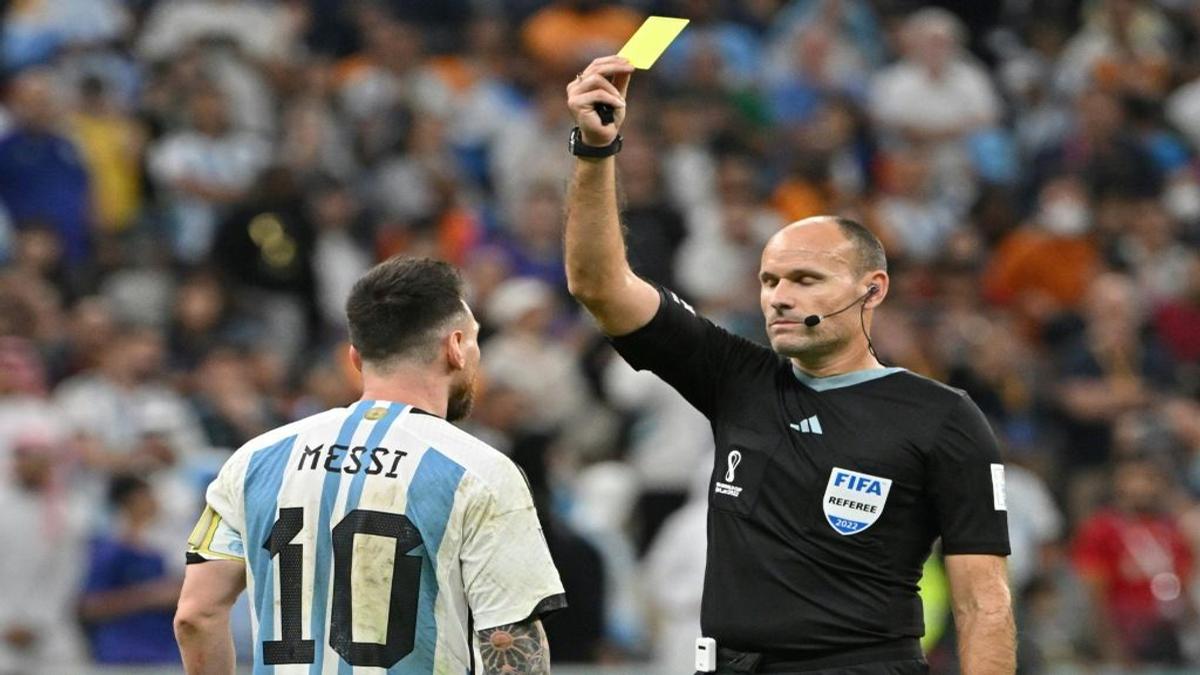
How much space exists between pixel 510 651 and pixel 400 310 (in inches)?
32.5

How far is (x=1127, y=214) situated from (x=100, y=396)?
7.28m

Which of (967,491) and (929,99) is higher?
(929,99)

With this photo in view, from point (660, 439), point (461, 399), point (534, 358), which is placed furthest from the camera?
point (534, 358)

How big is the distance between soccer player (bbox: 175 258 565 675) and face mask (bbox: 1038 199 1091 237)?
10.1m

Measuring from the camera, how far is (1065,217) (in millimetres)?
14461

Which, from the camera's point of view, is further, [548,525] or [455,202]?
[455,202]

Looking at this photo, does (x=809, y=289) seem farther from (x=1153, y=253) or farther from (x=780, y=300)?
(x=1153, y=253)

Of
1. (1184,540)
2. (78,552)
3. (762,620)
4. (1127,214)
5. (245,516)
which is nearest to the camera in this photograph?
(245,516)

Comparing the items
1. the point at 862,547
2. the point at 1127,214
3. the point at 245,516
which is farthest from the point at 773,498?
the point at 1127,214

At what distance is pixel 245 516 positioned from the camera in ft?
15.7

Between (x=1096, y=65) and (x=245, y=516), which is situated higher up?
(x=1096, y=65)

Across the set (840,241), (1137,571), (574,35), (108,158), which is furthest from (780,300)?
(574,35)

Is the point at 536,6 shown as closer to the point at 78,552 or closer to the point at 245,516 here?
the point at 78,552

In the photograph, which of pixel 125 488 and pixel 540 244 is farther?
pixel 540 244
